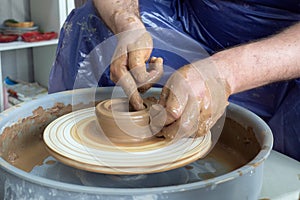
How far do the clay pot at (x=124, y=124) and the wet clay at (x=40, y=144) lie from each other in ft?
0.82

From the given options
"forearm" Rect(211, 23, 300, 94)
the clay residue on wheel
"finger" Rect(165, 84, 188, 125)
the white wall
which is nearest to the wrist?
"forearm" Rect(211, 23, 300, 94)

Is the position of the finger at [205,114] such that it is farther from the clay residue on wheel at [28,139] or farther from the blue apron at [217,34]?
the clay residue on wheel at [28,139]

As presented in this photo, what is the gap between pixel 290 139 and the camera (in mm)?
1241

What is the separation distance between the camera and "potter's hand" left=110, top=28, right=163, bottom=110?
1.02 m

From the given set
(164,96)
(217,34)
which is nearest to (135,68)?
(164,96)

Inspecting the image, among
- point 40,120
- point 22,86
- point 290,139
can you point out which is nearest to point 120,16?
point 40,120

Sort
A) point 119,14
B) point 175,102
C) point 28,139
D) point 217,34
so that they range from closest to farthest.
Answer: point 175,102 → point 28,139 → point 119,14 → point 217,34

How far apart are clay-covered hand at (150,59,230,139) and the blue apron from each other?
0.34 meters

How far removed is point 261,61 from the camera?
1.05 metres

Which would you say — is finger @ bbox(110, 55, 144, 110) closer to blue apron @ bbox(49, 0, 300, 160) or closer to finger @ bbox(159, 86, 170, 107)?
finger @ bbox(159, 86, 170, 107)

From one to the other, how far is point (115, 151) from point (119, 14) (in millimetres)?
564

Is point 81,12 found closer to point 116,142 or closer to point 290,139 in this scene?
point 116,142

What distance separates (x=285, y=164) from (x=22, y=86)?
2.33 metres

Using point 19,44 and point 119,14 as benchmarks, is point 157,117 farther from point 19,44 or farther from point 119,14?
point 19,44
